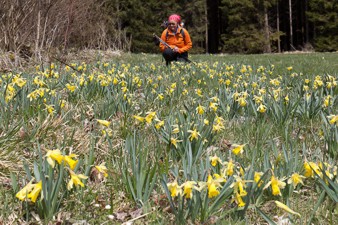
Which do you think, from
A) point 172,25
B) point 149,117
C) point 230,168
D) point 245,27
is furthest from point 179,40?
point 245,27

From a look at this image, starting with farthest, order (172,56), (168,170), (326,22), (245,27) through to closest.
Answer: (245,27)
(326,22)
(172,56)
(168,170)

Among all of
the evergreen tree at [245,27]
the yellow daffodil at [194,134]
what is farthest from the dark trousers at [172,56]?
the evergreen tree at [245,27]

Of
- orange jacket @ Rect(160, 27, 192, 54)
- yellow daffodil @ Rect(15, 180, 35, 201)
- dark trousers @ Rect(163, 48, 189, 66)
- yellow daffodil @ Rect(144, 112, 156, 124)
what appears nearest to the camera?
yellow daffodil @ Rect(15, 180, 35, 201)

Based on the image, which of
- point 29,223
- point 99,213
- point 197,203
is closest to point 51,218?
point 29,223

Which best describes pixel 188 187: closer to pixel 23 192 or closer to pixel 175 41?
pixel 23 192

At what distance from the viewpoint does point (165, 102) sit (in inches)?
136

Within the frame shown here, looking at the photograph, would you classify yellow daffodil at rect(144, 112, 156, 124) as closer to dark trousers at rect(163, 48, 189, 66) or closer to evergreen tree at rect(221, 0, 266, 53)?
dark trousers at rect(163, 48, 189, 66)

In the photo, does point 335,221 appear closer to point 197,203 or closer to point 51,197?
point 197,203

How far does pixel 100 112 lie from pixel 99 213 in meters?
1.38

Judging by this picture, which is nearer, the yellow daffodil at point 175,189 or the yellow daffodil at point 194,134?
the yellow daffodil at point 175,189

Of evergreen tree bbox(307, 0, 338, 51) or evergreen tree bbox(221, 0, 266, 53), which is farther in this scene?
evergreen tree bbox(221, 0, 266, 53)

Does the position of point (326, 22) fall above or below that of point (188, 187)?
above

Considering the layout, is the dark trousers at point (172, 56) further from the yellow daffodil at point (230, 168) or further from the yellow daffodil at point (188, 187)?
the yellow daffodil at point (188, 187)

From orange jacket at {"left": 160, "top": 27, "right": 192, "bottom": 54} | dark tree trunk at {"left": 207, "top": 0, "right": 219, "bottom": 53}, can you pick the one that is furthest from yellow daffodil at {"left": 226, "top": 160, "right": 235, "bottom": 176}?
dark tree trunk at {"left": 207, "top": 0, "right": 219, "bottom": 53}
